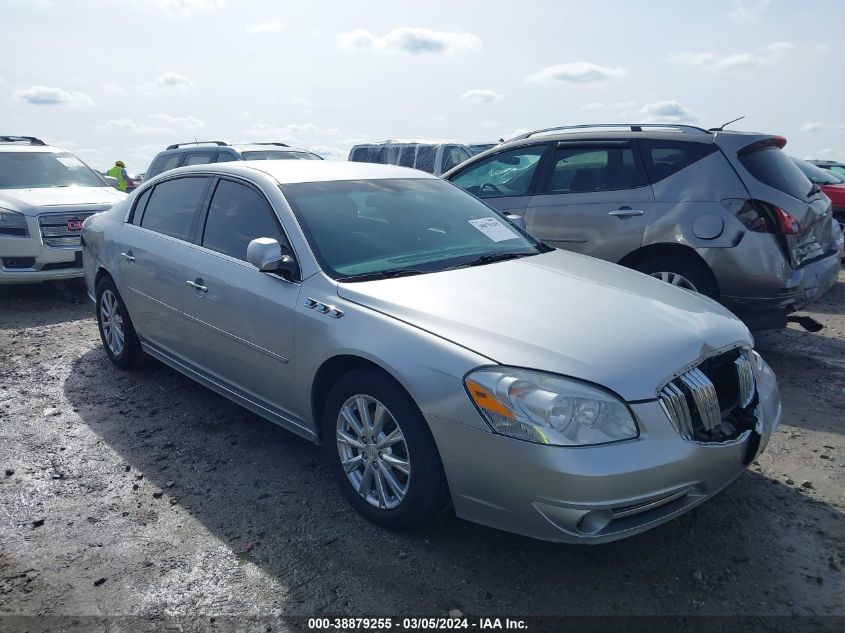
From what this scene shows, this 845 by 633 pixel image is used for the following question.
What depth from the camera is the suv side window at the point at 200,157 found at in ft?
34.8

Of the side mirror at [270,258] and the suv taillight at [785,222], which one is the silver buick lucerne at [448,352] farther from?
the suv taillight at [785,222]

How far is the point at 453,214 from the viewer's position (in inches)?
167

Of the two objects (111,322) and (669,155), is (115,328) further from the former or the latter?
(669,155)

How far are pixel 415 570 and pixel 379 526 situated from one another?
1.14 feet

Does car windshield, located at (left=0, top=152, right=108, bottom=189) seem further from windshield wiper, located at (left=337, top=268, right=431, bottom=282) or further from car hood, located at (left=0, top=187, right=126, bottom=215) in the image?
windshield wiper, located at (left=337, top=268, right=431, bottom=282)

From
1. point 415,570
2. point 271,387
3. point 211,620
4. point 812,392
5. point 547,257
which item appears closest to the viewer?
point 211,620

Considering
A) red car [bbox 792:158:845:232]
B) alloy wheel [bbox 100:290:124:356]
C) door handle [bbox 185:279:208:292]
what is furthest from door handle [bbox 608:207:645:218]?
red car [bbox 792:158:845:232]

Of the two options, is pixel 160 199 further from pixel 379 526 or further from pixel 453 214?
pixel 379 526

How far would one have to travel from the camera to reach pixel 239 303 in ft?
12.6

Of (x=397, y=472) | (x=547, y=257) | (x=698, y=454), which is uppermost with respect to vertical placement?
(x=547, y=257)

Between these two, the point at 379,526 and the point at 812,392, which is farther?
the point at 812,392

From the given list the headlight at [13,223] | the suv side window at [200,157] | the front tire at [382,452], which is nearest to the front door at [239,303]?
the front tire at [382,452]

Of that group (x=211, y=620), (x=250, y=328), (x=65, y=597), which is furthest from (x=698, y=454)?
(x=65, y=597)

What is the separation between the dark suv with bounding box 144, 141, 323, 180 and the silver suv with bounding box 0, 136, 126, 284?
176 cm
